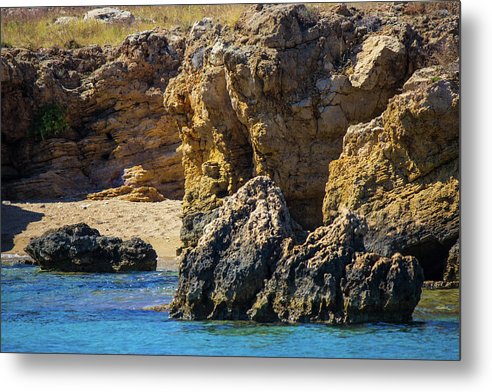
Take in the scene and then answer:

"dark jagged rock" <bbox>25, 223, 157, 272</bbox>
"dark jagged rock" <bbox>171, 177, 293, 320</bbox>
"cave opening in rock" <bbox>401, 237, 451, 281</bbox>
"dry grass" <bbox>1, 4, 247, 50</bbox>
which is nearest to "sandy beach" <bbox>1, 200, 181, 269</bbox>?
"dark jagged rock" <bbox>25, 223, 157, 272</bbox>

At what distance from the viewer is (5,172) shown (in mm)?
14664

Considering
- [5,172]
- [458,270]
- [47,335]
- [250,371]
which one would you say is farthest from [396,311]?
[5,172]

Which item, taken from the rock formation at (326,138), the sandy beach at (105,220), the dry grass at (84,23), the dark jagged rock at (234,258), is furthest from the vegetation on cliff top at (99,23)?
the sandy beach at (105,220)

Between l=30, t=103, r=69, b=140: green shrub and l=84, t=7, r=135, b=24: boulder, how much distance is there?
9.84 ft

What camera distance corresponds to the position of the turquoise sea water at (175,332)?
332 inches

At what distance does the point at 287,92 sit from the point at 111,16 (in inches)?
80.3

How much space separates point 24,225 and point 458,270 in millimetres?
5027

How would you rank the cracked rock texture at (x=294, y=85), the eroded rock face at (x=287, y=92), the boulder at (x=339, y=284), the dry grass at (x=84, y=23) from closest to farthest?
the boulder at (x=339, y=284), the dry grass at (x=84, y=23), the cracked rock texture at (x=294, y=85), the eroded rock face at (x=287, y=92)

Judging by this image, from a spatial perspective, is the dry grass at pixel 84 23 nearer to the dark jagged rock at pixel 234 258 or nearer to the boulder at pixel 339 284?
the dark jagged rock at pixel 234 258

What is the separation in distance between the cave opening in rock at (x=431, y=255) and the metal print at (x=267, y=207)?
0.02 metres

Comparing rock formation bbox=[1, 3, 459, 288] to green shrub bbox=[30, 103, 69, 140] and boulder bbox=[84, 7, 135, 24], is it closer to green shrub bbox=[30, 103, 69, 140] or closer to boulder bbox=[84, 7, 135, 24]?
boulder bbox=[84, 7, 135, 24]

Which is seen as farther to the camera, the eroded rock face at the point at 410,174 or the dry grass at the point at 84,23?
the dry grass at the point at 84,23

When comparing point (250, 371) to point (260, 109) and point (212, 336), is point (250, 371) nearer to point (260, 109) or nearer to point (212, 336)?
point (212, 336)

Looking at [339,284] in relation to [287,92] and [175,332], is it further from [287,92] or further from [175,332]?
[287,92]
